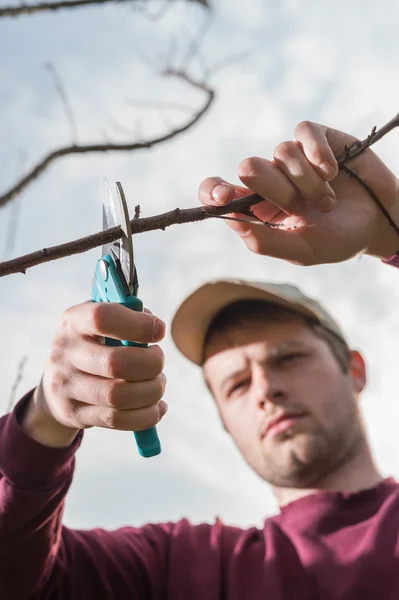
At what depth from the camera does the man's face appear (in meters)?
2.67

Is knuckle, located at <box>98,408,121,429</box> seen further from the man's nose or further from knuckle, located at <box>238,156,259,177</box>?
the man's nose

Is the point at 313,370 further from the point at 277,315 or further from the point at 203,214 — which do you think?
the point at 203,214

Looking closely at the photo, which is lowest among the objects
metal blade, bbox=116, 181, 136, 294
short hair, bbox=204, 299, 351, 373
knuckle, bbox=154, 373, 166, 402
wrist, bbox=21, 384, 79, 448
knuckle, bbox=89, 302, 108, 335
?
knuckle, bbox=154, 373, 166, 402

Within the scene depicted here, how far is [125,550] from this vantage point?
2.40 metres

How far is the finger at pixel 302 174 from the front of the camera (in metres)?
1.53

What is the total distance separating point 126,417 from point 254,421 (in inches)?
68.3

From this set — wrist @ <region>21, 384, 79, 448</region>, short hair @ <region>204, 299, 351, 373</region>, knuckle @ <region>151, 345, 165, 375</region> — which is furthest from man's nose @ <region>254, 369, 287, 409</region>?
knuckle @ <region>151, 345, 165, 375</region>

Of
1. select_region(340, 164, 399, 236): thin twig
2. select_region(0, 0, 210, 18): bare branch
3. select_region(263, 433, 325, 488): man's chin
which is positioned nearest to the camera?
select_region(340, 164, 399, 236): thin twig

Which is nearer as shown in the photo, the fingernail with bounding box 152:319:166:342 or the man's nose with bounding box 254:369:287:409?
the fingernail with bounding box 152:319:166:342

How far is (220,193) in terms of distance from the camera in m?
1.41

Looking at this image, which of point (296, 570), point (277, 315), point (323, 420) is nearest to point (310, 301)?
point (277, 315)

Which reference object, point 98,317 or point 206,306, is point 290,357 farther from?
point 98,317

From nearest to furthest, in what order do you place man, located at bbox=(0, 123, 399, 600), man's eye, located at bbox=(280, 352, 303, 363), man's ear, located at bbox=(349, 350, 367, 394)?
man, located at bbox=(0, 123, 399, 600), man's eye, located at bbox=(280, 352, 303, 363), man's ear, located at bbox=(349, 350, 367, 394)

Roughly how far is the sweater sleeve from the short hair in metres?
1.29
